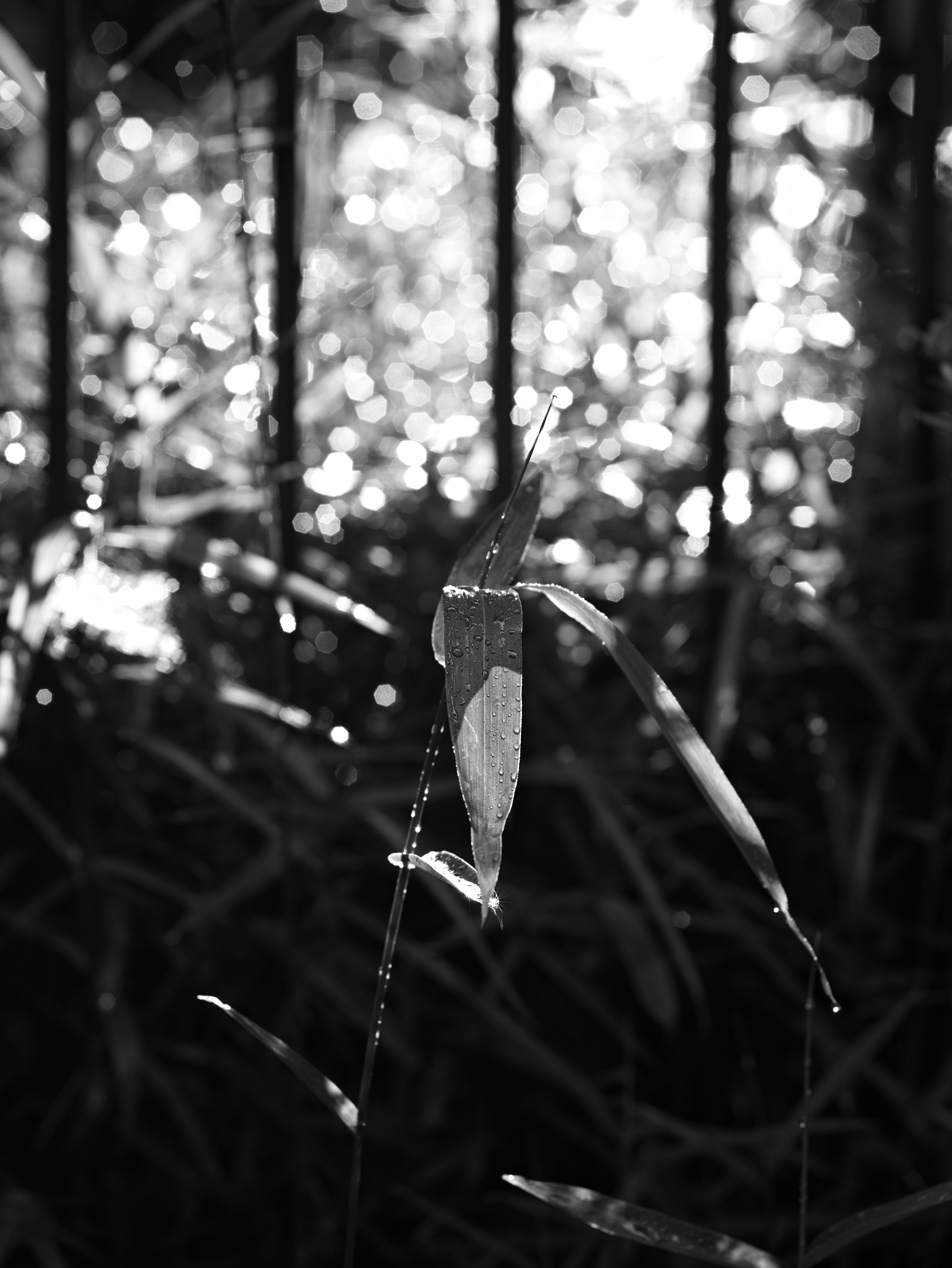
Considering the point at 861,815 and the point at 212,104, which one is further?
the point at 212,104

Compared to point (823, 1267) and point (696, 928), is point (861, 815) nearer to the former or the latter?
point (696, 928)

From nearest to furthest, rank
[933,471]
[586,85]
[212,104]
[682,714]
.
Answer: [682,714] → [933,471] → [212,104] → [586,85]

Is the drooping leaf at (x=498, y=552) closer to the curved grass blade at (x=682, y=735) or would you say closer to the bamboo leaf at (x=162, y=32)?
the curved grass blade at (x=682, y=735)

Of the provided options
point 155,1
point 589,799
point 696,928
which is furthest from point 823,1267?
point 155,1

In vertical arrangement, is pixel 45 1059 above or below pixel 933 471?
below

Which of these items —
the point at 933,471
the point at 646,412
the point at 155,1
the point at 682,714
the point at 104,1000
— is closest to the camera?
the point at 682,714

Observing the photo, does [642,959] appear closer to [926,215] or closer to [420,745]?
[420,745]

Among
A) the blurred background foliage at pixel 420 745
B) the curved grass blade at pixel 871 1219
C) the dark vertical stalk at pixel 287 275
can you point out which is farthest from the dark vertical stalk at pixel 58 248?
the curved grass blade at pixel 871 1219
